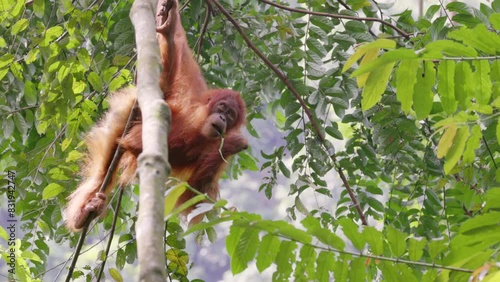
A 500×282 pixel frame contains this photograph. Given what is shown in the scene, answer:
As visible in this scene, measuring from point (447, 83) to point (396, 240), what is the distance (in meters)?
0.48

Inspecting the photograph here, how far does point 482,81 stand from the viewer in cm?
204

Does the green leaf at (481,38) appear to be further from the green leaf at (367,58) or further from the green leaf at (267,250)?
the green leaf at (267,250)

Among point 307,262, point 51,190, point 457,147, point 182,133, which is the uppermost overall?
point 182,133

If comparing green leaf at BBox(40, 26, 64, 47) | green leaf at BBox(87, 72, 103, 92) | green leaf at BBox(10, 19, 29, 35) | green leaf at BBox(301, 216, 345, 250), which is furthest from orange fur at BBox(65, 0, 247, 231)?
green leaf at BBox(301, 216, 345, 250)

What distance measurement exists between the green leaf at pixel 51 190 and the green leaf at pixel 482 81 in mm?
2215

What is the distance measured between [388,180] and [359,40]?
2.86 ft

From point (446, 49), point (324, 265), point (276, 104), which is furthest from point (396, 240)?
point (276, 104)

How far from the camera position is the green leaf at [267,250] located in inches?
72.7

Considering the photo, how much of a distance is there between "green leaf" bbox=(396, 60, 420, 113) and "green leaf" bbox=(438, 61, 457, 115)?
8 cm

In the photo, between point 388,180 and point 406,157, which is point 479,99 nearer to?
point 406,157

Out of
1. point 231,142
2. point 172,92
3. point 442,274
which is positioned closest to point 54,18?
point 172,92

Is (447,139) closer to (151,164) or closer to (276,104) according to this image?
(151,164)

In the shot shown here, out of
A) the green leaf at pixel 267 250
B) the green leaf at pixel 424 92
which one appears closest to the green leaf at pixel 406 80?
the green leaf at pixel 424 92

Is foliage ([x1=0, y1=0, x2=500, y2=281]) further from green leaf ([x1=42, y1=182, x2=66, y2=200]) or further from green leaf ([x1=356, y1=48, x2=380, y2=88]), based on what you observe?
green leaf ([x1=356, y1=48, x2=380, y2=88])
